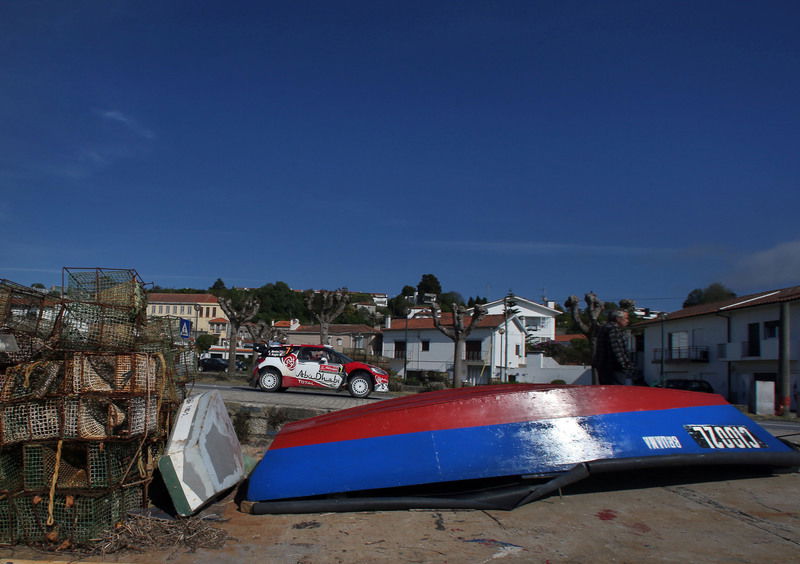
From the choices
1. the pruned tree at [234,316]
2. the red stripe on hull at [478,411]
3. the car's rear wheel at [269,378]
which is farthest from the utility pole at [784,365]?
the pruned tree at [234,316]

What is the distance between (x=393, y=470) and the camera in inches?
213

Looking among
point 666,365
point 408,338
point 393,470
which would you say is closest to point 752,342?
point 666,365

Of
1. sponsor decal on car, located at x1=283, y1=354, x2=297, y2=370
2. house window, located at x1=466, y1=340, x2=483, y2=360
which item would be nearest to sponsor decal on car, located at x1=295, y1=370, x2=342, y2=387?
sponsor decal on car, located at x1=283, y1=354, x2=297, y2=370

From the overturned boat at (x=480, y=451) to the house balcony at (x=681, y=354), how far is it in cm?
3793

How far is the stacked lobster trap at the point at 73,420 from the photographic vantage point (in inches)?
190

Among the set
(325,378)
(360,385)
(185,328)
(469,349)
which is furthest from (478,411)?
(469,349)

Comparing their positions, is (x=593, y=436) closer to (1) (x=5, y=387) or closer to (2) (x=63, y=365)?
(2) (x=63, y=365)

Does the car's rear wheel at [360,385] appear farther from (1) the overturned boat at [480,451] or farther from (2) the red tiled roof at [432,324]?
(2) the red tiled roof at [432,324]

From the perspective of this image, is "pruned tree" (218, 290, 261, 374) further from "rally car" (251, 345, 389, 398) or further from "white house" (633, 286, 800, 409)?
"white house" (633, 286, 800, 409)

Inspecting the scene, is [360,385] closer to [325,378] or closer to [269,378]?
[325,378]

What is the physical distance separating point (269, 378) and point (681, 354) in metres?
34.6

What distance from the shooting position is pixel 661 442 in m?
5.73

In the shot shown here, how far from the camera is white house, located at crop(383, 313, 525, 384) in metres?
54.2

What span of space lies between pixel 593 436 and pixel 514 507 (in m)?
0.98
